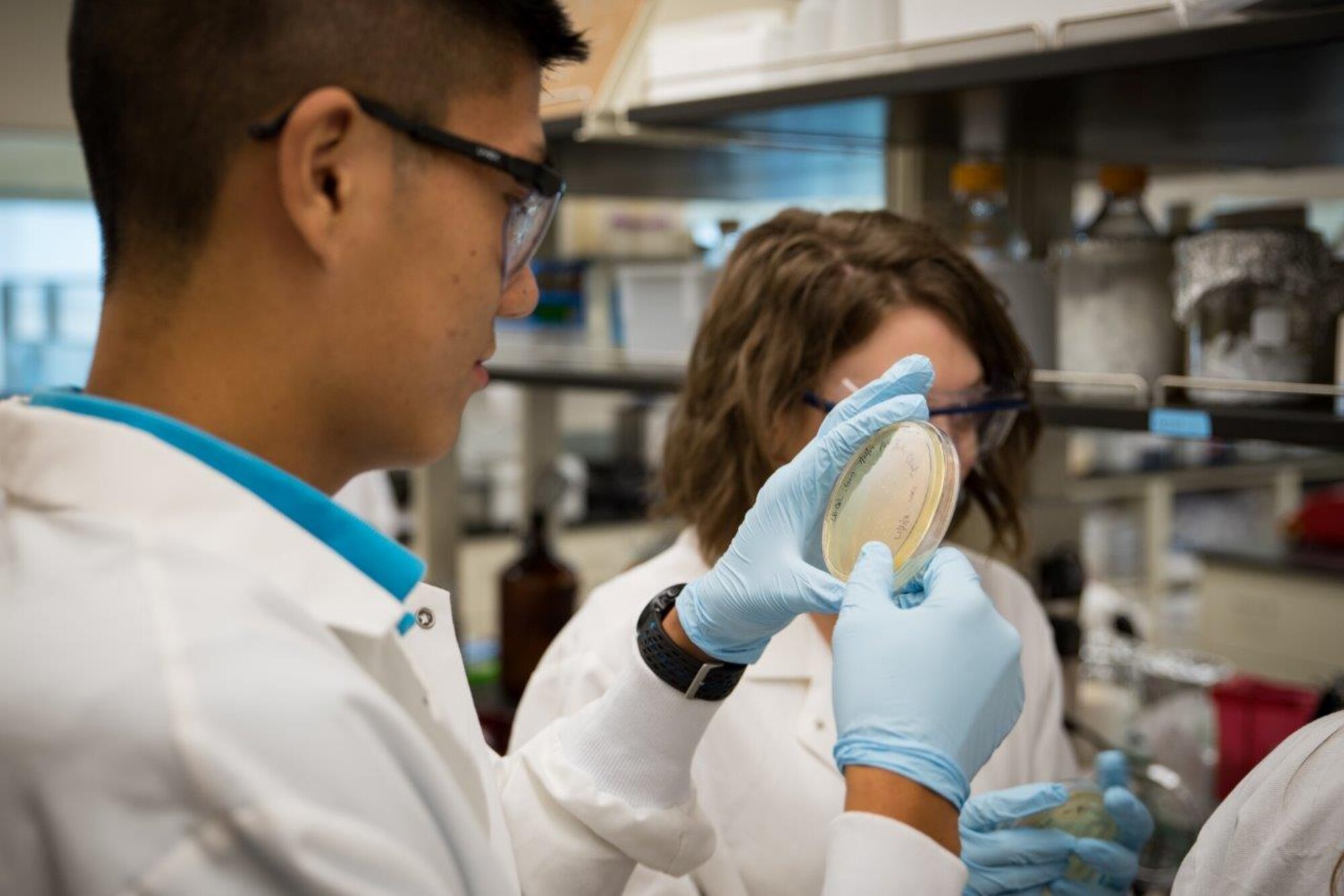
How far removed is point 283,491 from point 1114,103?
123cm

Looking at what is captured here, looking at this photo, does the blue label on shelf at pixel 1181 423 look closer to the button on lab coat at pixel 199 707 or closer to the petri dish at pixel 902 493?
the petri dish at pixel 902 493

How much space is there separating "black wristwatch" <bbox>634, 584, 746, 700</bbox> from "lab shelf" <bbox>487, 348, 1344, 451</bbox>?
0.64 metres

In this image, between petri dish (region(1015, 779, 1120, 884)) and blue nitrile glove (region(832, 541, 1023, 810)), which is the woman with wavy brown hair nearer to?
petri dish (region(1015, 779, 1120, 884))

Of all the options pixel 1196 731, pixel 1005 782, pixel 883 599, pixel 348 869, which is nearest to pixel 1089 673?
pixel 1196 731

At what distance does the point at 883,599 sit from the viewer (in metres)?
1.05

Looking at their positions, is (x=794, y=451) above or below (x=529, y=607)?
above

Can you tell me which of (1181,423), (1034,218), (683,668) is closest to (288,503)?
(683,668)

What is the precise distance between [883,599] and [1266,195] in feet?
12.5

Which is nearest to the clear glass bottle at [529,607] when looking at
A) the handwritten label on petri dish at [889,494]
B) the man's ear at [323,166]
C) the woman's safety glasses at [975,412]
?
the woman's safety glasses at [975,412]

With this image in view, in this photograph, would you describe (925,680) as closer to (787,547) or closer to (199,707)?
(787,547)

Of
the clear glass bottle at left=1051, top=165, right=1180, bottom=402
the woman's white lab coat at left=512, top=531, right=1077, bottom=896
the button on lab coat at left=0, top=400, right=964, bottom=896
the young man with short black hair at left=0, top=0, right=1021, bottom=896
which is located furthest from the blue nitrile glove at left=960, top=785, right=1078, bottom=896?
the clear glass bottle at left=1051, top=165, right=1180, bottom=402

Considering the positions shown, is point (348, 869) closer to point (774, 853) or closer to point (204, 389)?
point (204, 389)

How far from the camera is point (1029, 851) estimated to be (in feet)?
4.36

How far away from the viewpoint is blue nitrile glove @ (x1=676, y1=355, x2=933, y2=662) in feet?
3.74
